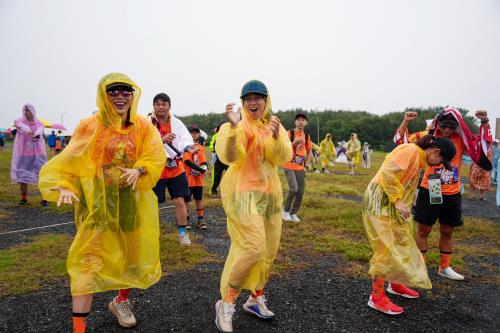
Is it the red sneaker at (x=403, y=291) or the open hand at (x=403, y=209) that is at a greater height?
the open hand at (x=403, y=209)

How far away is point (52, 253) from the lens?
482 cm

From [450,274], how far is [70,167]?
169 inches

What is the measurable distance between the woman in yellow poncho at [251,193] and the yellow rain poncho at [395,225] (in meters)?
1.01


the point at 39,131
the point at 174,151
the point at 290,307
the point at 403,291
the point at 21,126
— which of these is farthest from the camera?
the point at 39,131

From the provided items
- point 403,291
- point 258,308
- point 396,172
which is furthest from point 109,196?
point 403,291

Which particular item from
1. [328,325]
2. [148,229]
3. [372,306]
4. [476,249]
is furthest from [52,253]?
[476,249]

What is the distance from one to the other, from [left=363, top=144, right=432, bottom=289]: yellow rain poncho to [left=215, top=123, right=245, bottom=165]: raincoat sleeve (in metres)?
1.46

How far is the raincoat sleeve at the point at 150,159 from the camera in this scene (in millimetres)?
2908

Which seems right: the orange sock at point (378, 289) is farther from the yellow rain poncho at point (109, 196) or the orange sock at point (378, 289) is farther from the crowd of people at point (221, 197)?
the yellow rain poncho at point (109, 196)

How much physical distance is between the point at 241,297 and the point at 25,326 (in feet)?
6.38

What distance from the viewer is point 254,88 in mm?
3037

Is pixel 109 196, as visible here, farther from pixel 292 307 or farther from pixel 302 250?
pixel 302 250

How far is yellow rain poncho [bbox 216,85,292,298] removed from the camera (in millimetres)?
2889

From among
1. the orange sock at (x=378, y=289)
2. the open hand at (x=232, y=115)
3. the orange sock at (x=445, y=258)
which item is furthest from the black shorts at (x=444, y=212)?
the open hand at (x=232, y=115)
